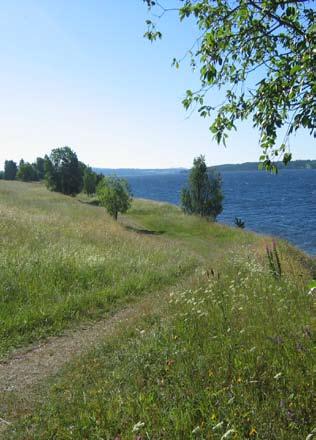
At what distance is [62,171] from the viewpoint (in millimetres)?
72562

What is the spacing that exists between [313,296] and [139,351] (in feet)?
10.9

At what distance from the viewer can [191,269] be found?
52.0 feet

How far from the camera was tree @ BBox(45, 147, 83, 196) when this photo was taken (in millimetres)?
71750

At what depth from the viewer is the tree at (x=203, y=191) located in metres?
46.0

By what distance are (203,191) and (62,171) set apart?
35.1 meters

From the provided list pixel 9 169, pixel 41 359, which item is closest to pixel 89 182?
pixel 9 169

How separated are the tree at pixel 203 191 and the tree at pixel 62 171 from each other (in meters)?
32.4

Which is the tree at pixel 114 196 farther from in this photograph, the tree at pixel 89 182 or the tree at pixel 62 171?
the tree at pixel 89 182

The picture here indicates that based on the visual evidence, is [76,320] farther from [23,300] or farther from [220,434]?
[220,434]

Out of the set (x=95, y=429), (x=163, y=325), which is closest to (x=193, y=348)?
(x=163, y=325)

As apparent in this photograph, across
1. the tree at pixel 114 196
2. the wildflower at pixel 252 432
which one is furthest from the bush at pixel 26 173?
the wildflower at pixel 252 432

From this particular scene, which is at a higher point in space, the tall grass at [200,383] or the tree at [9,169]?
the tree at [9,169]

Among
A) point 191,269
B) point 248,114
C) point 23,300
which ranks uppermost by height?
point 248,114

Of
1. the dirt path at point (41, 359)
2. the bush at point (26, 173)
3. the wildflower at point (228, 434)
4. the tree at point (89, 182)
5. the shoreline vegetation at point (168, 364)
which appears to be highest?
the bush at point (26, 173)
